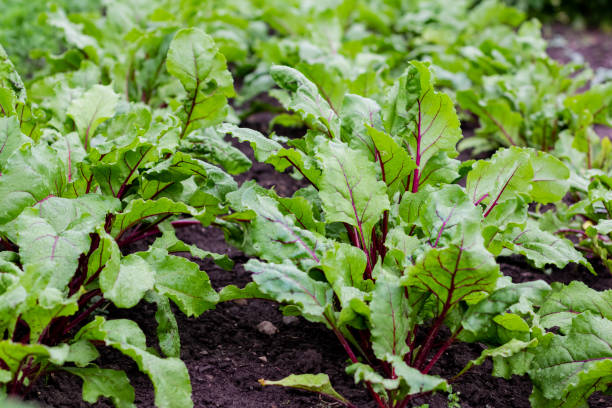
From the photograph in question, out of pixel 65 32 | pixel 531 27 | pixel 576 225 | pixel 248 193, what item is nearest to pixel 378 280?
pixel 248 193

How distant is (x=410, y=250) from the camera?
6.61 feet

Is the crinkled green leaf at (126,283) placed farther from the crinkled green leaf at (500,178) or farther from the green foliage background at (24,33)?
the green foliage background at (24,33)

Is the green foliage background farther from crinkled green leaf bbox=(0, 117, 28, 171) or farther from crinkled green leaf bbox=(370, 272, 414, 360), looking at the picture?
crinkled green leaf bbox=(370, 272, 414, 360)

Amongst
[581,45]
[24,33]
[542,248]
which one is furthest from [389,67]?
[581,45]

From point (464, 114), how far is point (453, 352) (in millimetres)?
2320

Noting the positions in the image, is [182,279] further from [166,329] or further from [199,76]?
[199,76]

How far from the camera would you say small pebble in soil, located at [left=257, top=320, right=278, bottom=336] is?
229 centimetres

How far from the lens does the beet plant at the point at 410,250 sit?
1795 mm

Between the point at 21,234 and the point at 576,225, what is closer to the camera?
the point at 21,234

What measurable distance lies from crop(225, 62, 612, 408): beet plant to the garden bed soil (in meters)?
0.12

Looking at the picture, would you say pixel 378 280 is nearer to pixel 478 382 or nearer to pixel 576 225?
pixel 478 382

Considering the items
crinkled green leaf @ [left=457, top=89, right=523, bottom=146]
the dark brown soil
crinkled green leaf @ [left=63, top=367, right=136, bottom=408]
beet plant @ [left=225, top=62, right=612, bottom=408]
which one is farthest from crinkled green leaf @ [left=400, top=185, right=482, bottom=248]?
the dark brown soil

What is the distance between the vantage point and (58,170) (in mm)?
2051

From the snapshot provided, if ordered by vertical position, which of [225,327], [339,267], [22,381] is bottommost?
[225,327]
